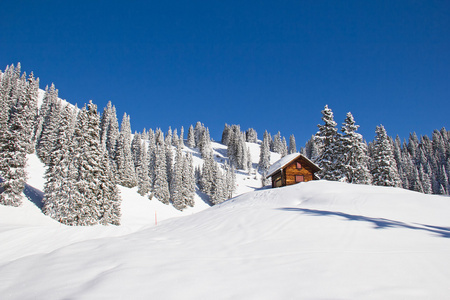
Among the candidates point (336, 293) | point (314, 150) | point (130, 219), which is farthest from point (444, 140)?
point (336, 293)

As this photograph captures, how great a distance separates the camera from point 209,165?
3115 inches

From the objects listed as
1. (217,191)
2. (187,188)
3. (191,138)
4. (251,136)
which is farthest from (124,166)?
(251,136)

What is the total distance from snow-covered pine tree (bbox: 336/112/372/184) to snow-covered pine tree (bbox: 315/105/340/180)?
2.60 feet

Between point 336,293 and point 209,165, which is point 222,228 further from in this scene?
point 209,165

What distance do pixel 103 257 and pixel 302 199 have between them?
18487mm

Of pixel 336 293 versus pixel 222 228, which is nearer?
pixel 336 293

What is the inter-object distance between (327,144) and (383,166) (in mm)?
9574

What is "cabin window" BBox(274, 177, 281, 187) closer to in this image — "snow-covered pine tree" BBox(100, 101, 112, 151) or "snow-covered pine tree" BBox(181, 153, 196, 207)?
"snow-covered pine tree" BBox(181, 153, 196, 207)

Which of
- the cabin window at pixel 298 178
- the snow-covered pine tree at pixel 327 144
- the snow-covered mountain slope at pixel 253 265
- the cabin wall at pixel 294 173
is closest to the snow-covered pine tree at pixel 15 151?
the snow-covered mountain slope at pixel 253 265

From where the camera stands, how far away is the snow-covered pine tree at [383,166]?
34.1 m

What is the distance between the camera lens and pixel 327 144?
33.4 meters

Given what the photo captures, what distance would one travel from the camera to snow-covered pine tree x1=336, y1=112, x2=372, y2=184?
31281 millimetres

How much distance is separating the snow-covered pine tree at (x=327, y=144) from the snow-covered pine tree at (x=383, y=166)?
8137 millimetres

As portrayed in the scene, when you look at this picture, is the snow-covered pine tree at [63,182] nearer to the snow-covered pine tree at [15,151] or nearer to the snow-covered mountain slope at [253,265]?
the snow-covered pine tree at [15,151]
